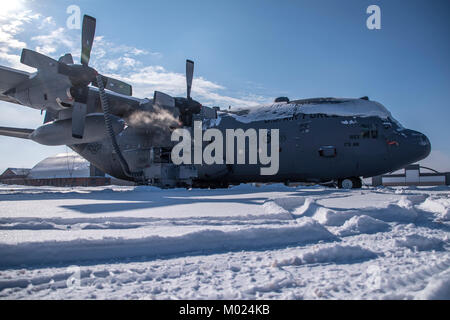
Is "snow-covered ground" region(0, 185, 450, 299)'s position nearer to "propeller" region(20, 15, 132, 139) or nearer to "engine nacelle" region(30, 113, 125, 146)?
"propeller" region(20, 15, 132, 139)

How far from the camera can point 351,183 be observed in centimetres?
1197

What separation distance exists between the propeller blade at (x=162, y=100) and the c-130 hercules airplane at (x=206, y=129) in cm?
4

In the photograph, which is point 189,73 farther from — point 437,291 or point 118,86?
point 437,291

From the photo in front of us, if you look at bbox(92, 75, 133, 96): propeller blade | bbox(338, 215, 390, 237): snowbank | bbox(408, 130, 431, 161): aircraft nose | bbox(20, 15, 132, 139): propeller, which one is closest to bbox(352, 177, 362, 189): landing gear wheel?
bbox(408, 130, 431, 161): aircraft nose

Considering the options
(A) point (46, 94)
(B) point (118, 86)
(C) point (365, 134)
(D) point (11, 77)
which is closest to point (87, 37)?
(B) point (118, 86)

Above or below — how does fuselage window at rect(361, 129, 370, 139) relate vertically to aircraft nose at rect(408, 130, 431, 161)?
above

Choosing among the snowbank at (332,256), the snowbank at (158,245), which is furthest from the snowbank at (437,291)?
the snowbank at (158,245)

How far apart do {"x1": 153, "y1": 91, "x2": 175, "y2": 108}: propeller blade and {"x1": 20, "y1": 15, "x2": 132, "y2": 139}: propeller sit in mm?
2009

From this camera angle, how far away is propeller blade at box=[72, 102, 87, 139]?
9.84m

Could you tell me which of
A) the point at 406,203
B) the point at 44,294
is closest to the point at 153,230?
the point at 44,294

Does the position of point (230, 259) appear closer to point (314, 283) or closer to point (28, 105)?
point (314, 283)

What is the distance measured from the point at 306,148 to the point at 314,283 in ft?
35.7

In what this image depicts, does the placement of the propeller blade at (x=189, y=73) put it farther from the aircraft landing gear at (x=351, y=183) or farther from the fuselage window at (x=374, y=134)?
the fuselage window at (x=374, y=134)

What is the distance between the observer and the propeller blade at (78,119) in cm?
984
